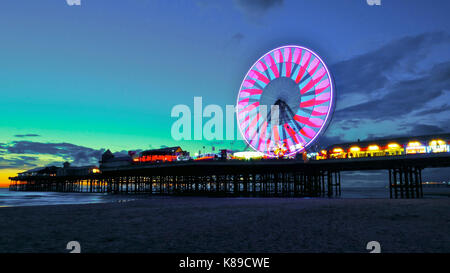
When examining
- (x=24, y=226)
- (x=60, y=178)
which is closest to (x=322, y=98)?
(x=24, y=226)

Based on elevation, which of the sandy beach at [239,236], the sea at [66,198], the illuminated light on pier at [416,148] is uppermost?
the illuminated light on pier at [416,148]

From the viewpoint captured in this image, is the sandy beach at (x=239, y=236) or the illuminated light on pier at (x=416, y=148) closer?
→ the sandy beach at (x=239, y=236)

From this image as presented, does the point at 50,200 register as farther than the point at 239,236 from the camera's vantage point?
Yes

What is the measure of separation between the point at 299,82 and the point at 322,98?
404 cm

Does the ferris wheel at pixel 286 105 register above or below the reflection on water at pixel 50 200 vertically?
above

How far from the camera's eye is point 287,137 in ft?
118

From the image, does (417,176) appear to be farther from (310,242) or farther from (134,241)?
(134,241)

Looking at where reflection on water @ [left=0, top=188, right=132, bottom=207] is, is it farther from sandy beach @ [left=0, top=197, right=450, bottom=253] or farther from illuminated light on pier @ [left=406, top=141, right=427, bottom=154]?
illuminated light on pier @ [left=406, top=141, right=427, bottom=154]

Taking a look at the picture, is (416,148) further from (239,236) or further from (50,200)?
(50,200)

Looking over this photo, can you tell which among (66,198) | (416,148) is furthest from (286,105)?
(66,198)

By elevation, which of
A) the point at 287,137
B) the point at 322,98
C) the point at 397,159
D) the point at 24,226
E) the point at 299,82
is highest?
the point at 299,82

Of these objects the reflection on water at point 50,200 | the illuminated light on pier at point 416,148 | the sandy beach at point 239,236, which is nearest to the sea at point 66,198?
the reflection on water at point 50,200

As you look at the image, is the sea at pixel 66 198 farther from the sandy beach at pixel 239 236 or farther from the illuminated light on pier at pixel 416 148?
the sandy beach at pixel 239 236
